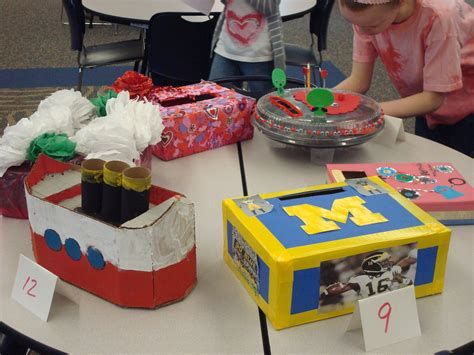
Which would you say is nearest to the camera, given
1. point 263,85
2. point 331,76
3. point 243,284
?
point 243,284

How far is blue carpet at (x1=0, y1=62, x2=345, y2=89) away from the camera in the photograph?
3978mm

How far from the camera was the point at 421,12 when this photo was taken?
60.2 inches

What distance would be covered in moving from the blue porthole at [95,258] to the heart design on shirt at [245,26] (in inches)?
60.1

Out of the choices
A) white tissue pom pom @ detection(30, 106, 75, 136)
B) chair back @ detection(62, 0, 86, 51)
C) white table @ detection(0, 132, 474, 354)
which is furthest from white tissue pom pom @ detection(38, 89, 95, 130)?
chair back @ detection(62, 0, 86, 51)

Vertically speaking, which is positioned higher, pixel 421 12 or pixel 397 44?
pixel 421 12

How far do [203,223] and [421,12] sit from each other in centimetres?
84

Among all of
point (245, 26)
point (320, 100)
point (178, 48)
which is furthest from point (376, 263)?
point (178, 48)

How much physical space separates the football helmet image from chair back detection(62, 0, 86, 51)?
228 centimetres

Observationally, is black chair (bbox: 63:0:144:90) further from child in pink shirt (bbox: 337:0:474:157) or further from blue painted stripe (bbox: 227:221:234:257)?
blue painted stripe (bbox: 227:221:234:257)

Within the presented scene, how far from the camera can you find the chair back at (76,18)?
8.98ft

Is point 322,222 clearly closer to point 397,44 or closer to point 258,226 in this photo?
point 258,226

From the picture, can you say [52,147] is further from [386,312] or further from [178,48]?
[178,48]

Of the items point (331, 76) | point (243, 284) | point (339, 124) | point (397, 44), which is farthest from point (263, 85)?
point (331, 76)

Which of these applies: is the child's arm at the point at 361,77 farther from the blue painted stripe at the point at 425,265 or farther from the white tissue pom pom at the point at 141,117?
the blue painted stripe at the point at 425,265
